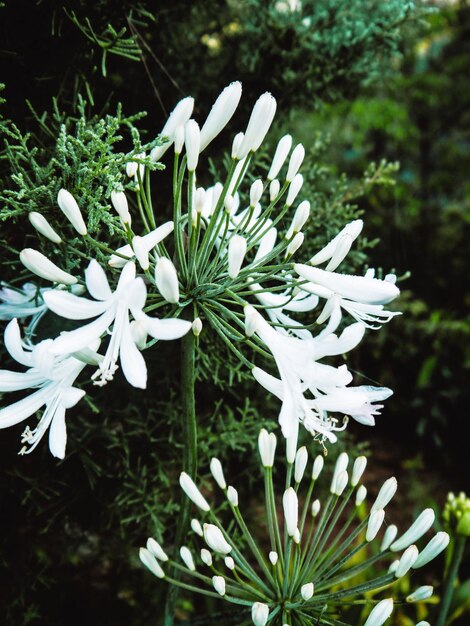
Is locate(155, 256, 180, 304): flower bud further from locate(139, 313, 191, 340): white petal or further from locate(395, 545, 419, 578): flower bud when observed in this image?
locate(395, 545, 419, 578): flower bud

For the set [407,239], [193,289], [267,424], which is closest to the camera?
[193,289]

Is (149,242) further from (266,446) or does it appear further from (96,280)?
(266,446)

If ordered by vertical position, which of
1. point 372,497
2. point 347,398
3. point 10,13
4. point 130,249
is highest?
point 10,13

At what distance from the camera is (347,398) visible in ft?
2.83

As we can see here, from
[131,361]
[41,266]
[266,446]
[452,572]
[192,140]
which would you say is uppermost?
[192,140]

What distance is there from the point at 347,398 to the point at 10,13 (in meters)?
1.18

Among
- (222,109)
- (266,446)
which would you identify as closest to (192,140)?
(222,109)

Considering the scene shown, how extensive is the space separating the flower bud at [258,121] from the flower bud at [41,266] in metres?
0.35

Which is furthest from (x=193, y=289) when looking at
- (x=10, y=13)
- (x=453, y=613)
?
(x=453, y=613)

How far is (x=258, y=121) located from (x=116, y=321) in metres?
0.40

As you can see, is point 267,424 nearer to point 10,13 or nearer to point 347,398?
point 347,398

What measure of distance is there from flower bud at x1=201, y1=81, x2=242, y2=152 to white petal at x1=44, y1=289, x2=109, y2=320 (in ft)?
1.16

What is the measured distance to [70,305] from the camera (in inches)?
32.0

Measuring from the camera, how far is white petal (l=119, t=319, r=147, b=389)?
78cm
